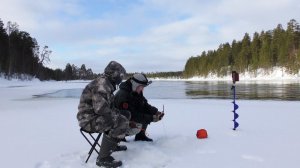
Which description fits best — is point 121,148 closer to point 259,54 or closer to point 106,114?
point 106,114

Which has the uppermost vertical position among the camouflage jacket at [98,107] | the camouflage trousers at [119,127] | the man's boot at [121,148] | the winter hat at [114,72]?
the winter hat at [114,72]

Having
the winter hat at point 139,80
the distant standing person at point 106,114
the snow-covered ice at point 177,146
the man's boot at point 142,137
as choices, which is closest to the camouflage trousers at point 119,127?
the distant standing person at point 106,114

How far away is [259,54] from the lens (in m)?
103

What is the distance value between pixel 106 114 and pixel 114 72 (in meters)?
0.61

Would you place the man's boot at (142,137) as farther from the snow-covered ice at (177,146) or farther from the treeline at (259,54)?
the treeline at (259,54)

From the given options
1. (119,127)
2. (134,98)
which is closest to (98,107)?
(119,127)

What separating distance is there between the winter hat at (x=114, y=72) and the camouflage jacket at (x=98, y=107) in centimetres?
8

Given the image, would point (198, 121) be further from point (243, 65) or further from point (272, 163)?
point (243, 65)

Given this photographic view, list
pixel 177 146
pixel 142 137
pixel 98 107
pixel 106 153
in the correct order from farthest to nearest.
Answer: pixel 142 137 < pixel 177 146 < pixel 106 153 < pixel 98 107

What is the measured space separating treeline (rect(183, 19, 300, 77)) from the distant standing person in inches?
3303

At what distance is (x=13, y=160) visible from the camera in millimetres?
5520

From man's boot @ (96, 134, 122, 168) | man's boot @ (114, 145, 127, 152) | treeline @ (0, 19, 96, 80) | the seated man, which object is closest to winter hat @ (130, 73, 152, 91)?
the seated man

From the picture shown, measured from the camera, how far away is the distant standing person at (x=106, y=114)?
4676 millimetres

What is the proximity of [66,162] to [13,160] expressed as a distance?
0.97 m
